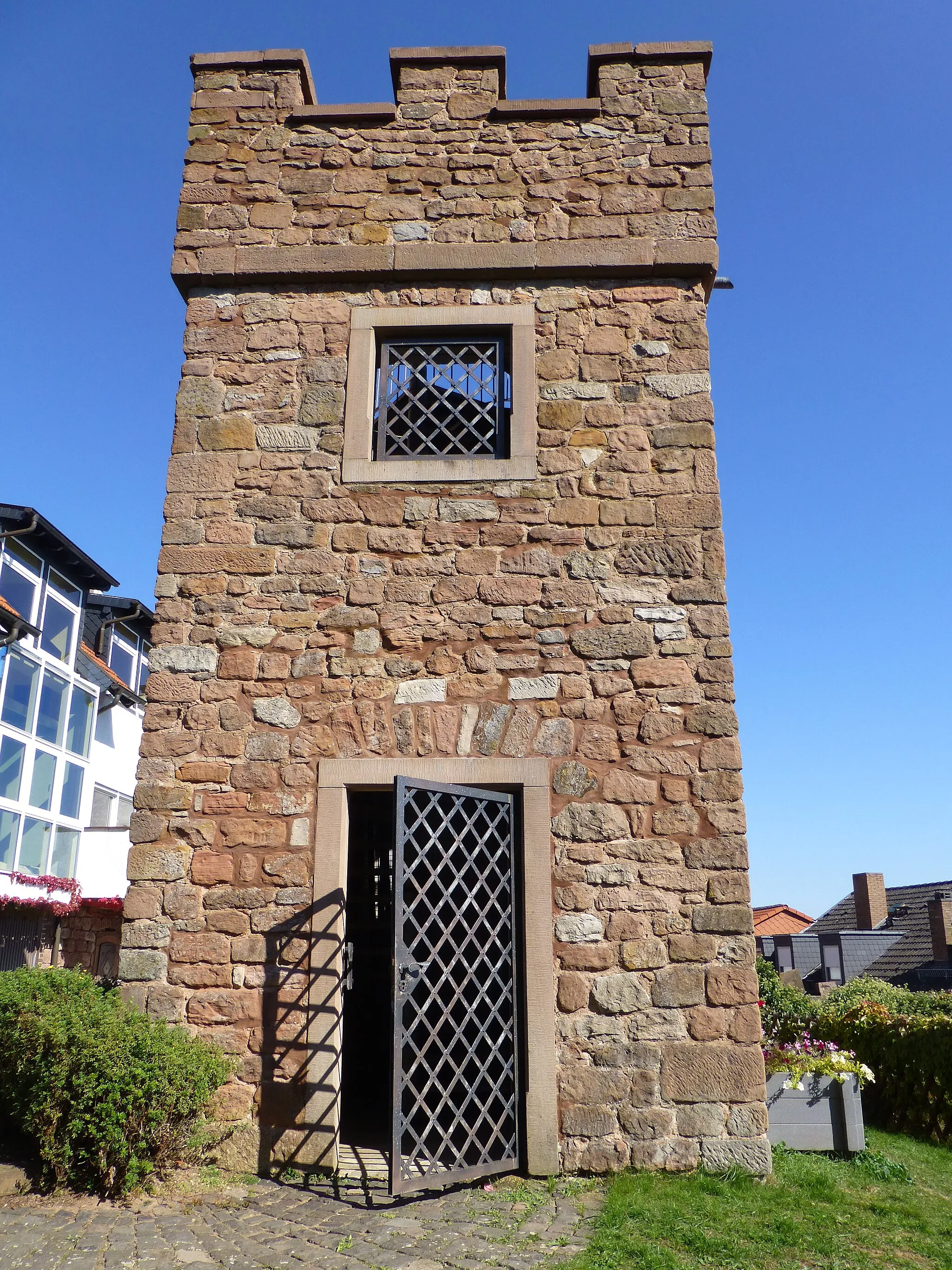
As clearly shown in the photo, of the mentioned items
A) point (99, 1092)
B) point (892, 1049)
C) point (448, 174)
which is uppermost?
point (448, 174)

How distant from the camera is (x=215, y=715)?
5.14m

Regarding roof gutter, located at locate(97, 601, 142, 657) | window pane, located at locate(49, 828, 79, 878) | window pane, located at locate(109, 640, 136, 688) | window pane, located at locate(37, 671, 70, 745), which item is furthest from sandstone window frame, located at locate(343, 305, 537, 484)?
window pane, located at locate(109, 640, 136, 688)

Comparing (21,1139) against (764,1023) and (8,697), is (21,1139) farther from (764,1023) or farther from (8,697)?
(8,697)

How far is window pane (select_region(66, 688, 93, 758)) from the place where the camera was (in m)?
16.7

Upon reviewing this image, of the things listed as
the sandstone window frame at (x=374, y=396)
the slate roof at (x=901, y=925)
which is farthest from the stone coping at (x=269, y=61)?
the slate roof at (x=901, y=925)

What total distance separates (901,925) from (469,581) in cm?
2617

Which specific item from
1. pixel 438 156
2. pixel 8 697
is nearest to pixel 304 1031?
pixel 438 156

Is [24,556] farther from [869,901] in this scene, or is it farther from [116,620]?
[869,901]

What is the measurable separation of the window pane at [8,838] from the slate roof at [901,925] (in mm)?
18884

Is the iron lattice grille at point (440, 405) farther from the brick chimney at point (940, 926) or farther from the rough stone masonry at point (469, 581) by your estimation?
the brick chimney at point (940, 926)

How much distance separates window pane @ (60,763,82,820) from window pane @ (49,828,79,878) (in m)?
0.32

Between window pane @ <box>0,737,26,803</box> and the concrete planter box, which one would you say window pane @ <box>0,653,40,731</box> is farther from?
the concrete planter box

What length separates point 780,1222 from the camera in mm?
3861

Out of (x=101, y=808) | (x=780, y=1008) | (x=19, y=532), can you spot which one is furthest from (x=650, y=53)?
(x=101, y=808)
